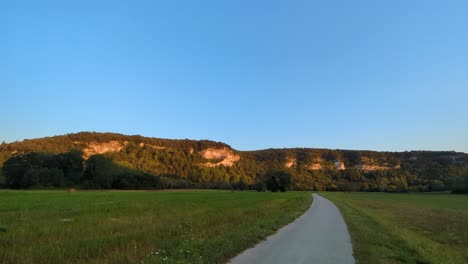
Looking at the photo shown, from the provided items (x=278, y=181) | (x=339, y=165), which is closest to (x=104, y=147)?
(x=278, y=181)

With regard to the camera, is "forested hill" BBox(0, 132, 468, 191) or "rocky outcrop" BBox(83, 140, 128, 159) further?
"rocky outcrop" BBox(83, 140, 128, 159)

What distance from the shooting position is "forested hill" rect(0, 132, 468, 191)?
93.4 m

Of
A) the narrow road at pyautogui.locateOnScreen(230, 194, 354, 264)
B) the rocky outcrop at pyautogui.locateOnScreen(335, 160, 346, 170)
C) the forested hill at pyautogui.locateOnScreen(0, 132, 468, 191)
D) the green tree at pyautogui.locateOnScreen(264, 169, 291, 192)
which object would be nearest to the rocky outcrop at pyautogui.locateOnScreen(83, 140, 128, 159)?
the forested hill at pyautogui.locateOnScreen(0, 132, 468, 191)

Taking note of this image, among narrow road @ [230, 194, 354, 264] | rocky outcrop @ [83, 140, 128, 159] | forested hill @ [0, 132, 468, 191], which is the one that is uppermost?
rocky outcrop @ [83, 140, 128, 159]

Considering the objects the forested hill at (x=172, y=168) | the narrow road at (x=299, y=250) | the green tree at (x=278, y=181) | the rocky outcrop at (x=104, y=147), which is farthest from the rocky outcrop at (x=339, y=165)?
the narrow road at (x=299, y=250)

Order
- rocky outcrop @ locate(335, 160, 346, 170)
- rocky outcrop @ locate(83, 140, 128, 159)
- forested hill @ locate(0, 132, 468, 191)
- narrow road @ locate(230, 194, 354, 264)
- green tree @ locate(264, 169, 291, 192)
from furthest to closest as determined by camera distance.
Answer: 1. rocky outcrop @ locate(335, 160, 346, 170)
2. rocky outcrop @ locate(83, 140, 128, 159)
3. green tree @ locate(264, 169, 291, 192)
4. forested hill @ locate(0, 132, 468, 191)
5. narrow road @ locate(230, 194, 354, 264)

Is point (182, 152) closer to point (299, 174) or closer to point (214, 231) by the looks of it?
point (299, 174)

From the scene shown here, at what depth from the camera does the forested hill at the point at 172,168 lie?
93.4m

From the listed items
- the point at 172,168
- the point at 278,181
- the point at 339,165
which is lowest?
the point at 278,181

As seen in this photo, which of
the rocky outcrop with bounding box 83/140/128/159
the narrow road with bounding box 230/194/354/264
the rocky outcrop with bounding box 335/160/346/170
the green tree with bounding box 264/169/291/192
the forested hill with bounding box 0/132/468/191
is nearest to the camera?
the narrow road with bounding box 230/194/354/264

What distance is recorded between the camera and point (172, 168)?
162 m

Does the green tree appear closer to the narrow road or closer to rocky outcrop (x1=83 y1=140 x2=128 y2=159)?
rocky outcrop (x1=83 y1=140 x2=128 y2=159)

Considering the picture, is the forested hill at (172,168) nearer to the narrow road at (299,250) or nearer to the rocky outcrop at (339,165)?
the rocky outcrop at (339,165)

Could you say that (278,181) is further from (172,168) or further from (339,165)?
(339,165)
